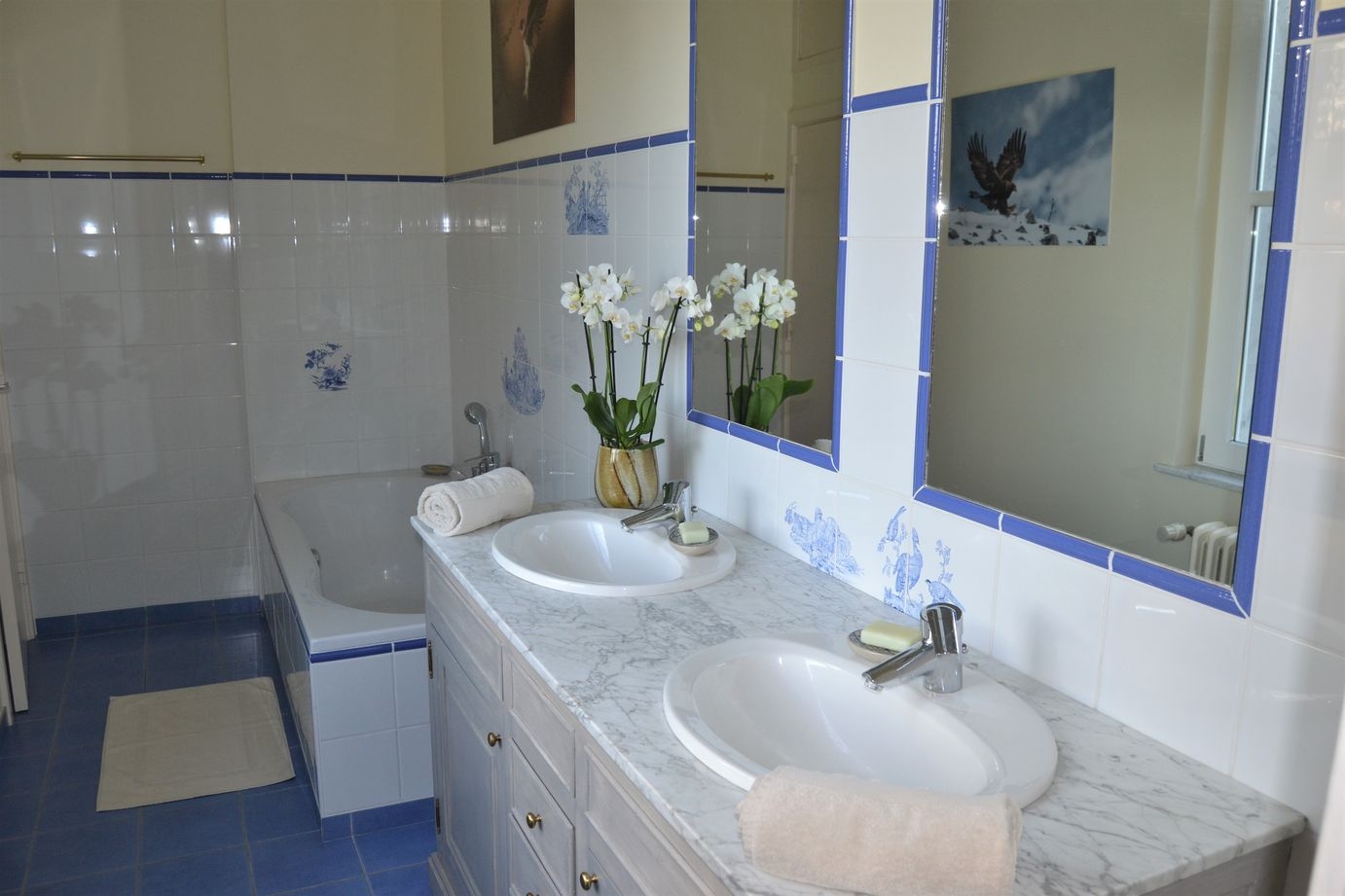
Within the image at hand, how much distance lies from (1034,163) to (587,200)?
153 cm

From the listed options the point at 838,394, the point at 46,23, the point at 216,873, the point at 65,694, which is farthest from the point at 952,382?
the point at 46,23

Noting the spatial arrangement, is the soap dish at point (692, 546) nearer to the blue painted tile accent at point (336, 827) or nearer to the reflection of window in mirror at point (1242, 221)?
the reflection of window in mirror at point (1242, 221)

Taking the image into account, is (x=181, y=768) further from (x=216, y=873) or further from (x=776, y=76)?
(x=776, y=76)

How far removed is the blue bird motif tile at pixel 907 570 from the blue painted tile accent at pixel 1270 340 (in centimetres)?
52

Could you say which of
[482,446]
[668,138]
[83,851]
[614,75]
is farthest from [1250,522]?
[482,446]

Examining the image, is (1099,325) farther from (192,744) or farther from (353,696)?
(192,744)

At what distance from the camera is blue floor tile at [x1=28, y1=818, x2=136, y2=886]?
242 cm

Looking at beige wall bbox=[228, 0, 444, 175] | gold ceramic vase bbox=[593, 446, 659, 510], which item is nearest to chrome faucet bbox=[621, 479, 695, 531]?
gold ceramic vase bbox=[593, 446, 659, 510]

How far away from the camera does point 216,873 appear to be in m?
2.44

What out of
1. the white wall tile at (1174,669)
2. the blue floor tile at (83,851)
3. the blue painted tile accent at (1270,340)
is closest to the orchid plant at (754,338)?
the white wall tile at (1174,669)

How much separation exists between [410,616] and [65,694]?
147cm

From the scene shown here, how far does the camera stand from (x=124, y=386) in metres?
3.79

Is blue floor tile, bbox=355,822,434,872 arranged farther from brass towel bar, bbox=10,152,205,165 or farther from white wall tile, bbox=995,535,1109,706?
brass towel bar, bbox=10,152,205,165

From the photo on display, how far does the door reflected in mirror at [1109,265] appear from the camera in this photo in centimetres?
110
